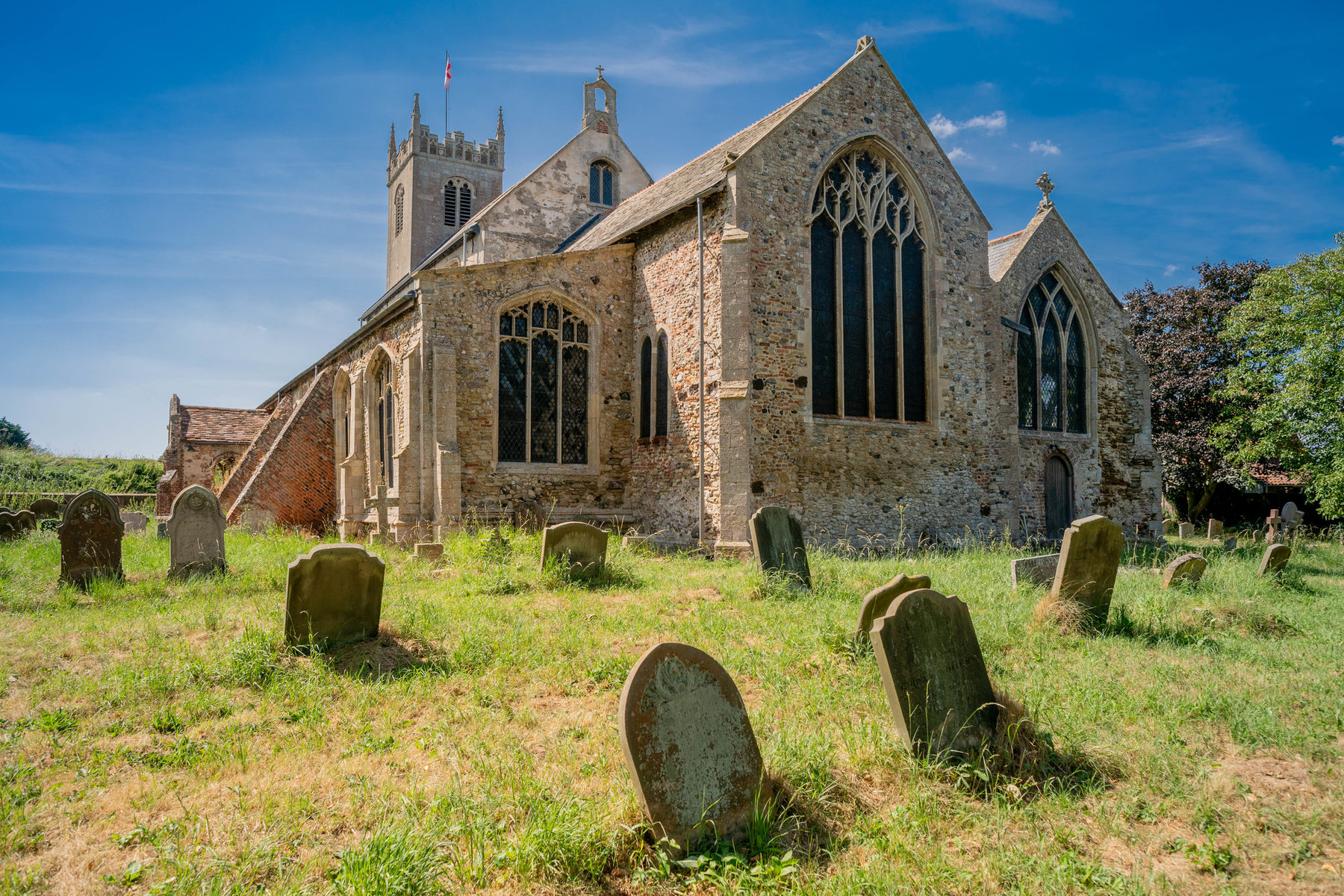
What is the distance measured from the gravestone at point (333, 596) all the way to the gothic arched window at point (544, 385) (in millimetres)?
7685

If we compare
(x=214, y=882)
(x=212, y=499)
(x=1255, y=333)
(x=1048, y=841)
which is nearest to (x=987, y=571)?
(x=1048, y=841)

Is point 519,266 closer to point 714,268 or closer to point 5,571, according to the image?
point 714,268

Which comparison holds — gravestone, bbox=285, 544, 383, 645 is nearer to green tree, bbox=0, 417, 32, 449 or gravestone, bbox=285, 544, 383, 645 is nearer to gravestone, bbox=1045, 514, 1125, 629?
gravestone, bbox=1045, 514, 1125, 629

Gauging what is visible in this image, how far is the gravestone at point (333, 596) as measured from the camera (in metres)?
5.75

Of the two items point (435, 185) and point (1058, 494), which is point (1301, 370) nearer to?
point (1058, 494)

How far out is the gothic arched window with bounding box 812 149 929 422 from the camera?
13344 millimetres

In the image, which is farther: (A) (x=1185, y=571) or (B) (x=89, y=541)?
(A) (x=1185, y=571)

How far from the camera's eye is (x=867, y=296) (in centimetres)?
1380

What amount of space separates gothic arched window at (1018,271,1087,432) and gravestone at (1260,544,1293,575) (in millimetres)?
7125

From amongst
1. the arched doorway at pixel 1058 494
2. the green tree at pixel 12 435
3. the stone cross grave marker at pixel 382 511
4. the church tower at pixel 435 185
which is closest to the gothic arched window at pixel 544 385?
the stone cross grave marker at pixel 382 511

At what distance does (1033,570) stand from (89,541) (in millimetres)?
10932

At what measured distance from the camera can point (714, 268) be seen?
41.2ft

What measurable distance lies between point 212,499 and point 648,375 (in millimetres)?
7721

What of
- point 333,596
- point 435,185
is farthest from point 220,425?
point 333,596
